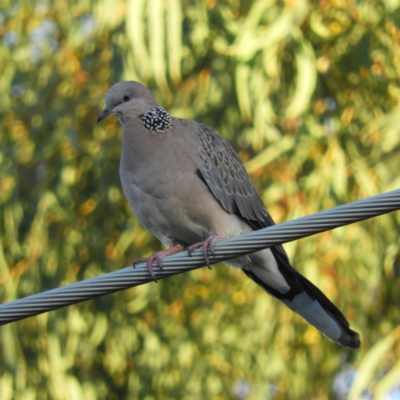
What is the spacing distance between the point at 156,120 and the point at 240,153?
1368mm

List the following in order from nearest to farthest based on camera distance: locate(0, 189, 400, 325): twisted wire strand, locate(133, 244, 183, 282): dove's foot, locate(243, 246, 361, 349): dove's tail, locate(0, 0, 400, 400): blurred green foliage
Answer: locate(0, 189, 400, 325): twisted wire strand
locate(133, 244, 183, 282): dove's foot
locate(243, 246, 361, 349): dove's tail
locate(0, 0, 400, 400): blurred green foliage

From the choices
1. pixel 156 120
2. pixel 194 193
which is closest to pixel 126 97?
pixel 156 120

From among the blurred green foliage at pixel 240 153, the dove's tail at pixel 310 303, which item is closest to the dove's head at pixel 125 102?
the blurred green foliage at pixel 240 153

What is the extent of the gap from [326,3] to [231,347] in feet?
6.26

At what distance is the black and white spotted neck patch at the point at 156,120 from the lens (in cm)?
369

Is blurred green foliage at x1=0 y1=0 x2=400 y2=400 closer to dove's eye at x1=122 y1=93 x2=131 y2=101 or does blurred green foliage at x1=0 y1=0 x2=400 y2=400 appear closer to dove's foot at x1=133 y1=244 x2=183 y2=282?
dove's eye at x1=122 y1=93 x2=131 y2=101

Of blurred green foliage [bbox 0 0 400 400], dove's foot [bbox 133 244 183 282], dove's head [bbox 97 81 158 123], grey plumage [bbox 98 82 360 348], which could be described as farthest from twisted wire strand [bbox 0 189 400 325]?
blurred green foliage [bbox 0 0 400 400]

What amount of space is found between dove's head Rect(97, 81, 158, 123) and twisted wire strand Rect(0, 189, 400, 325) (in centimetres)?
135

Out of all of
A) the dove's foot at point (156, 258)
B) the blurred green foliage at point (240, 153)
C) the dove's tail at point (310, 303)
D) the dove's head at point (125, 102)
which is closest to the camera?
the dove's foot at point (156, 258)

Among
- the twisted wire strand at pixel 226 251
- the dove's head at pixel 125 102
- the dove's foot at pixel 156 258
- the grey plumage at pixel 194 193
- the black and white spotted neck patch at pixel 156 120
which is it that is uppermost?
the dove's head at pixel 125 102

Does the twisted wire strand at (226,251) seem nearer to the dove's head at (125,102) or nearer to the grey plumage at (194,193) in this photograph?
the grey plumage at (194,193)

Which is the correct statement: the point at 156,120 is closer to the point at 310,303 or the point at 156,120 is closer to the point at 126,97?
the point at 126,97

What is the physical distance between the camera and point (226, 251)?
2.44m

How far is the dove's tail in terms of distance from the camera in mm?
3354
